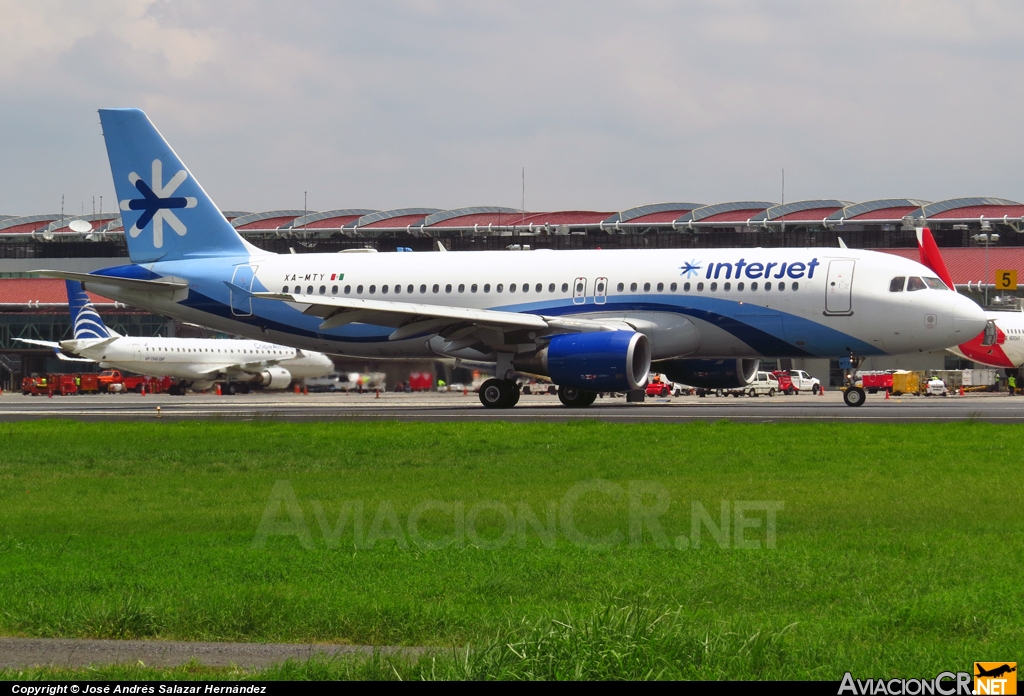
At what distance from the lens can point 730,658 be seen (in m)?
6.65

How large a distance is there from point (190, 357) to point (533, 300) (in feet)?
135

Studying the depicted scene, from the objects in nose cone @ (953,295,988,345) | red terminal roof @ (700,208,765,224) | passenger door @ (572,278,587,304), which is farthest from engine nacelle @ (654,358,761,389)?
red terminal roof @ (700,208,765,224)

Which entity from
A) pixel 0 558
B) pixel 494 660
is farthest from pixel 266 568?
pixel 494 660

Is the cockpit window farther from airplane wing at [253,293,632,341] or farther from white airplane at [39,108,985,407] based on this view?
airplane wing at [253,293,632,341]

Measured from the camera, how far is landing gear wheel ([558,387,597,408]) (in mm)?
34844

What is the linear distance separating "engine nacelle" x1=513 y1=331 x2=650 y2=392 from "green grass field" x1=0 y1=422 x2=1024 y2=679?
11115mm

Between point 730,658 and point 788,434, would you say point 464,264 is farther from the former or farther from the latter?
point 730,658

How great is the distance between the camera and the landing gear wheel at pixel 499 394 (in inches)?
1323

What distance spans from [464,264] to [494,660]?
29.8 meters

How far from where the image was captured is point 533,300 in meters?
34.2

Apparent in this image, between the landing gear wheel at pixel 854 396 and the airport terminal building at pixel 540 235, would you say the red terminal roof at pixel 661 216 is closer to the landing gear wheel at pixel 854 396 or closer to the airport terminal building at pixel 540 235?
the airport terminal building at pixel 540 235

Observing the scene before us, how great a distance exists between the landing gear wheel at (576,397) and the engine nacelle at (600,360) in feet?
12.6

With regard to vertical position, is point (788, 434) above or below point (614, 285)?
below

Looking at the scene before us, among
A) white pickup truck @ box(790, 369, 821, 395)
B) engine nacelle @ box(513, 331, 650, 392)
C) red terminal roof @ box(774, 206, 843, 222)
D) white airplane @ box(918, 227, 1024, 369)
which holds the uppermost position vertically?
red terminal roof @ box(774, 206, 843, 222)
